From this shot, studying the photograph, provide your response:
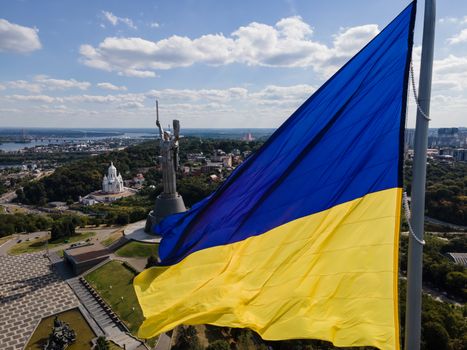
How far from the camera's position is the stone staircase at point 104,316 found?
59.9 ft

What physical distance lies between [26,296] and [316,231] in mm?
24207

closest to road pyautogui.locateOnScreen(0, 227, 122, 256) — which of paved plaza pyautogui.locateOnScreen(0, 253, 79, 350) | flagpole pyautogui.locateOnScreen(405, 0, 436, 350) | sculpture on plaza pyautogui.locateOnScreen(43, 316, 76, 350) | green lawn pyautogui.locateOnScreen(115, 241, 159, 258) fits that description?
paved plaza pyautogui.locateOnScreen(0, 253, 79, 350)

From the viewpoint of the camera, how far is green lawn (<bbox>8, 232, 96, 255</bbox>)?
3173 cm

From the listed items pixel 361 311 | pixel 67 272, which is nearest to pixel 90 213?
pixel 67 272

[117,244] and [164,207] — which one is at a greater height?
[164,207]

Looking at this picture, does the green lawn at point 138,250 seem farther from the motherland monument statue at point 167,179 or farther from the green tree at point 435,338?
the green tree at point 435,338

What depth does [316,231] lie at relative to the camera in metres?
5.88

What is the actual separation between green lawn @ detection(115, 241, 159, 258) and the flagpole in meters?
23.8

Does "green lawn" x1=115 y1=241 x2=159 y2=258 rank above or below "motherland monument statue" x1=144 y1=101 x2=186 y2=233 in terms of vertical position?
below

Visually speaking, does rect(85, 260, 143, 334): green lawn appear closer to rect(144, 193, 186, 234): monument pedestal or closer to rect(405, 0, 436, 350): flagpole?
rect(144, 193, 186, 234): monument pedestal

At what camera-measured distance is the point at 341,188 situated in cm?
586

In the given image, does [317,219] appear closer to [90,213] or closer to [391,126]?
[391,126]

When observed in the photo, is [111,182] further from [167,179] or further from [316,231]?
[316,231]

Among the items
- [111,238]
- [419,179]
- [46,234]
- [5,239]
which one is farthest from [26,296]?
[419,179]
